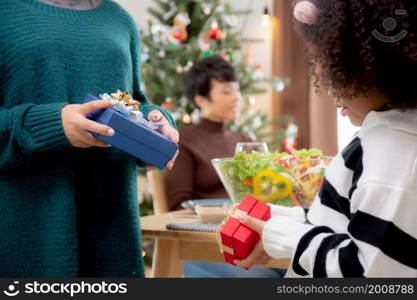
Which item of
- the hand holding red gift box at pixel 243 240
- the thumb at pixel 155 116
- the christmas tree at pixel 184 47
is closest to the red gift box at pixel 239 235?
the hand holding red gift box at pixel 243 240

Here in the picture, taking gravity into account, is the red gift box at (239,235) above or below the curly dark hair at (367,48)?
below

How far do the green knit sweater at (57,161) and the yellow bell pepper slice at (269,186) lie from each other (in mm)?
342

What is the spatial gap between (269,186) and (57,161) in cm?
56

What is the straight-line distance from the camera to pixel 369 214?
0.75 meters

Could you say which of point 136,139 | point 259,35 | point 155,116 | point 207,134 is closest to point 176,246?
point 155,116

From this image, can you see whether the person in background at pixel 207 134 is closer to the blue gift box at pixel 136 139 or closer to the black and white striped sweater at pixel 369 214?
the blue gift box at pixel 136 139

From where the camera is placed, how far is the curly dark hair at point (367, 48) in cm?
79

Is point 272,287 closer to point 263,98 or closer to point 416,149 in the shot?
point 416,149

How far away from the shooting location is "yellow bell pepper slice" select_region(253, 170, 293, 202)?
4.74 ft

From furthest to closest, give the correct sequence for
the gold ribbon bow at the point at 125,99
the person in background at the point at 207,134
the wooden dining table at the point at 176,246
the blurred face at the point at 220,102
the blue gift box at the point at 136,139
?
the blurred face at the point at 220,102
the person in background at the point at 207,134
the wooden dining table at the point at 176,246
the gold ribbon bow at the point at 125,99
the blue gift box at the point at 136,139

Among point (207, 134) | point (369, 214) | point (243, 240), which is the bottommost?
point (207, 134)

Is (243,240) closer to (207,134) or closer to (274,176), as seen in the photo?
(274,176)

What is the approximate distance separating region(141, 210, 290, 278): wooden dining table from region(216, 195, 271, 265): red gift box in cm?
38

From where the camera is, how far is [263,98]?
5.04 m
